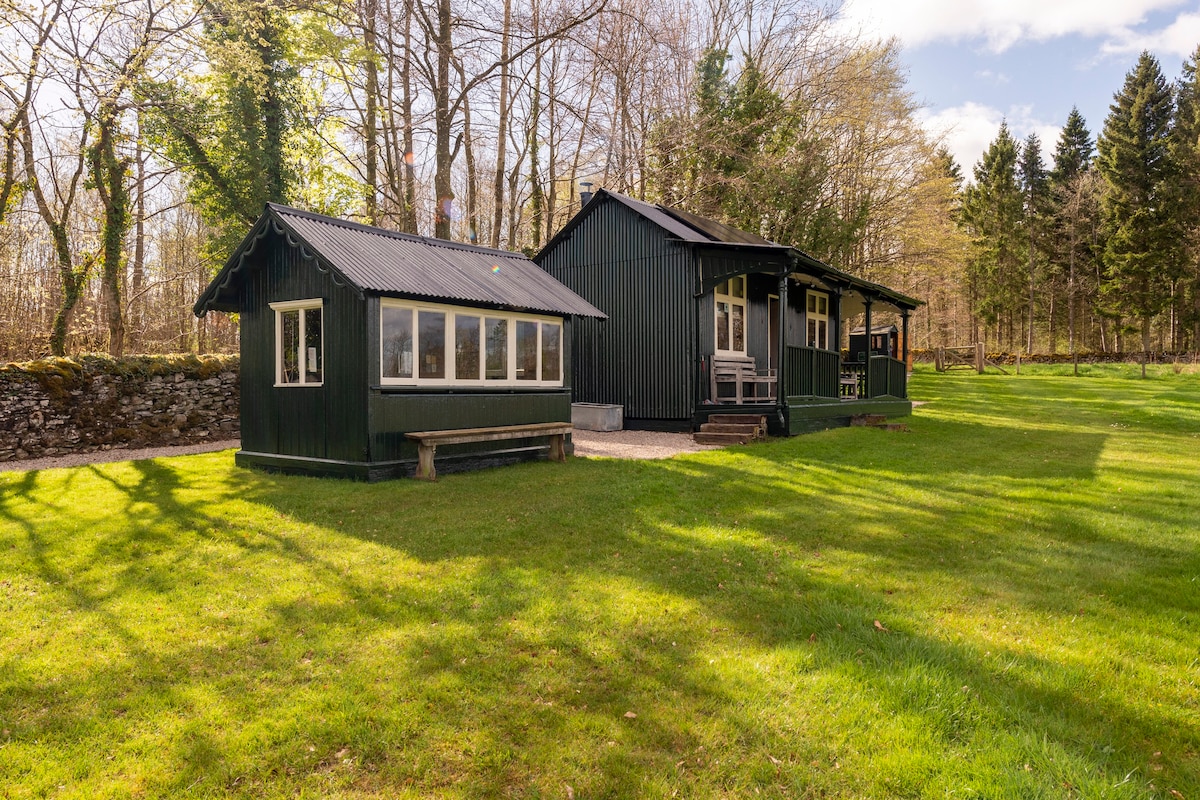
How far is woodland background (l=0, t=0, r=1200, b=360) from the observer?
1468 centimetres

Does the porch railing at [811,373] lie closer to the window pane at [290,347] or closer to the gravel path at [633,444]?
the gravel path at [633,444]

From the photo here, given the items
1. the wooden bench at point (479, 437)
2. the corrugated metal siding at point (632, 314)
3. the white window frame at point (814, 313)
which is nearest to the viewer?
the wooden bench at point (479, 437)

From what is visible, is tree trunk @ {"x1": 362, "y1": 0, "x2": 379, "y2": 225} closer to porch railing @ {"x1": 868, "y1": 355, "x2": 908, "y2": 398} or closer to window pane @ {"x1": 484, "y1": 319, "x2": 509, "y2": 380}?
window pane @ {"x1": 484, "y1": 319, "x2": 509, "y2": 380}

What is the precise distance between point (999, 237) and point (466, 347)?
4752 cm

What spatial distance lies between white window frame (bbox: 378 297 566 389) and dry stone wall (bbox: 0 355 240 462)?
22.6 feet

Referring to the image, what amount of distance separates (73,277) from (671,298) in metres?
13.9

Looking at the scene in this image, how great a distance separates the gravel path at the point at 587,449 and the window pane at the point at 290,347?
11.4 feet

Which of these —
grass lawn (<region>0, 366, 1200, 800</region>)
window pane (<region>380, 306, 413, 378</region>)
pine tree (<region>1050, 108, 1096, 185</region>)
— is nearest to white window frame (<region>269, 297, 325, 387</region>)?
window pane (<region>380, 306, 413, 378</region>)

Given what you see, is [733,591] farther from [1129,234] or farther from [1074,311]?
[1074,311]

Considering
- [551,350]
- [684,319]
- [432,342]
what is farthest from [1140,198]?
[432,342]

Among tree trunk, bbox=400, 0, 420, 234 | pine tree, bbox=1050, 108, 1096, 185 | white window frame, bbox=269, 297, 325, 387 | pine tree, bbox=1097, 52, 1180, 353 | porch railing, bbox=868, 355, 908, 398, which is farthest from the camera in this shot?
pine tree, bbox=1050, 108, 1096, 185

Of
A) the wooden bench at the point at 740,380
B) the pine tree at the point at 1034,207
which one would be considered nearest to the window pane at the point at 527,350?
the wooden bench at the point at 740,380

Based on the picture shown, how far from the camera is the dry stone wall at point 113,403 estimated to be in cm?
1104

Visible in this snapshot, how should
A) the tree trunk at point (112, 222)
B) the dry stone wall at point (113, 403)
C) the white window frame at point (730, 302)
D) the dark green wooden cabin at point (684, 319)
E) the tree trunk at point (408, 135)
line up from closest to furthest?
1. the dry stone wall at point (113, 403)
2. the dark green wooden cabin at point (684, 319)
3. the white window frame at point (730, 302)
4. the tree trunk at point (112, 222)
5. the tree trunk at point (408, 135)
